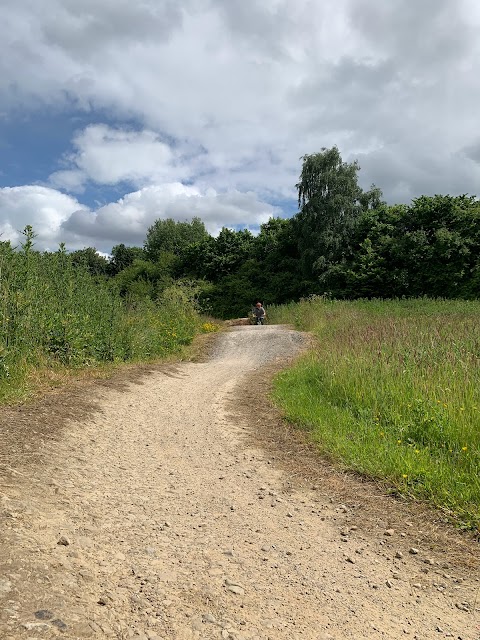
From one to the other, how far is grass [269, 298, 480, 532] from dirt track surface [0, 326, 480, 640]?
0.39 meters

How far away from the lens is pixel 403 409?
557 cm

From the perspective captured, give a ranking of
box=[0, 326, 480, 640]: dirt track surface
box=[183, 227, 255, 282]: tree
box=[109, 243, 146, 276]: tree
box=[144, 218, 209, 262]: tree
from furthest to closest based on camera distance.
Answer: box=[109, 243, 146, 276]: tree < box=[144, 218, 209, 262]: tree < box=[183, 227, 255, 282]: tree < box=[0, 326, 480, 640]: dirt track surface

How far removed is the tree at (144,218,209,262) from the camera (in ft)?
193

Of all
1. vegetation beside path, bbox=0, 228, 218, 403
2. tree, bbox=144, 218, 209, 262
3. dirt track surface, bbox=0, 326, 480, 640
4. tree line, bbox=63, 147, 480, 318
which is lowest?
dirt track surface, bbox=0, 326, 480, 640

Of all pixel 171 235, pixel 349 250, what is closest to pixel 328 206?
pixel 349 250

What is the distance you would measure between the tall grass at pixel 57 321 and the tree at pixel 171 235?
1886 inches

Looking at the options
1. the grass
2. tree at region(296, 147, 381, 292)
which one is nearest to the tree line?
tree at region(296, 147, 381, 292)

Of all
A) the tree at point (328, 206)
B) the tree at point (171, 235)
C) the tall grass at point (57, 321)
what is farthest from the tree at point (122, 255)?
the tall grass at point (57, 321)

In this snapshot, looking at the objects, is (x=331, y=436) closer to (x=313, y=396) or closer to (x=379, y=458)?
(x=379, y=458)

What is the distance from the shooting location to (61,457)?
4277 millimetres

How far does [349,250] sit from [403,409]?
87.3ft

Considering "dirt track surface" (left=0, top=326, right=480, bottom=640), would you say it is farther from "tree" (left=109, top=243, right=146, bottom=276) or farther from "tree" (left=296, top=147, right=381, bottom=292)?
"tree" (left=109, top=243, right=146, bottom=276)

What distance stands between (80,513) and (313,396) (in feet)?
14.4

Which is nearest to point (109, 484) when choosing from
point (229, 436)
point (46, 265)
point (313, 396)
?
point (229, 436)
